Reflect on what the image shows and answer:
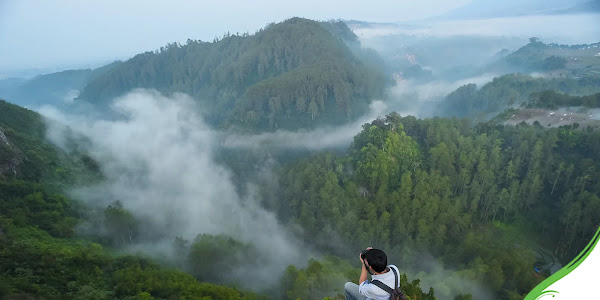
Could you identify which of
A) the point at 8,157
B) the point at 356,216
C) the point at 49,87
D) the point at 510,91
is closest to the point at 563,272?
the point at 356,216

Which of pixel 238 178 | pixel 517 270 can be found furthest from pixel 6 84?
pixel 517 270

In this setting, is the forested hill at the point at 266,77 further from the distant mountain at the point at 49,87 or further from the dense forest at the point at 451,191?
the dense forest at the point at 451,191

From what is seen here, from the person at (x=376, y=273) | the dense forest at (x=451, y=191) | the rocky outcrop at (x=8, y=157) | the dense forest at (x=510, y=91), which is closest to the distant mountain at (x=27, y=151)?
the rocky outcrop at (x=8, y=157)

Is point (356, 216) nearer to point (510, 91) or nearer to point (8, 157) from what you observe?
point (8, 157)

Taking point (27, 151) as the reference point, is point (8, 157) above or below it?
above

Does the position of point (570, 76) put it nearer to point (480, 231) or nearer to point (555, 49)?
point (555, 49)

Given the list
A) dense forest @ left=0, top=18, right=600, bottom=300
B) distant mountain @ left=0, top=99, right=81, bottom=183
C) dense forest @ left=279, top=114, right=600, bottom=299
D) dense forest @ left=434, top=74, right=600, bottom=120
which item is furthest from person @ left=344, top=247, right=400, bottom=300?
dense forest @ left=434, top=74, right=600, bottom=120
